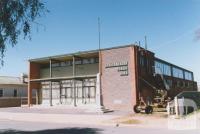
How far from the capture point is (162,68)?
42406 millimetres

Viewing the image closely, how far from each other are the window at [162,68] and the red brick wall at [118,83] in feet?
22.9

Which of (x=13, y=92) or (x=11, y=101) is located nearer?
(x=11, y=101)

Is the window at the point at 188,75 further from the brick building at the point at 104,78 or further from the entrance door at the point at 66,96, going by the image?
the entrance door at the point at 66,96

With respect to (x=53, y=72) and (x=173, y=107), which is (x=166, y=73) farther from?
(x=173, y=107)

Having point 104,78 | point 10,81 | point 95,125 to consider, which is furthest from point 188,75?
point 95,125

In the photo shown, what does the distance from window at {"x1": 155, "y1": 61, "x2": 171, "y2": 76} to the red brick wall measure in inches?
275

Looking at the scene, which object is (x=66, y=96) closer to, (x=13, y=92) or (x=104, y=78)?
(x=104, y=78)

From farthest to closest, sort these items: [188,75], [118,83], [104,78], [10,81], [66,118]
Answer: [188,75]
[10,81]
[104,78]
[118,83]
[66,118]

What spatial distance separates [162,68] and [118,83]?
11.1m

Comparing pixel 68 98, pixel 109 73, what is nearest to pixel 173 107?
pixel 109 73

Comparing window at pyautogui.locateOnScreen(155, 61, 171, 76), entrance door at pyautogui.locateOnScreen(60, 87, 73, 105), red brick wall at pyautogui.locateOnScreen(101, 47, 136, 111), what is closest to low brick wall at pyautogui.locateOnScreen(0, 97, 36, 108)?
entrance door at pyautogui.locateOnScreen(60, 87, 73, 105)

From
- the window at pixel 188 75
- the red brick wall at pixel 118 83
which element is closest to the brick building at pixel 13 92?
the red brick wall at pixel 118 83

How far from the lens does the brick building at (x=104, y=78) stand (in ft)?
108

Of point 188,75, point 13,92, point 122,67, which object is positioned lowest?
point 13,92
